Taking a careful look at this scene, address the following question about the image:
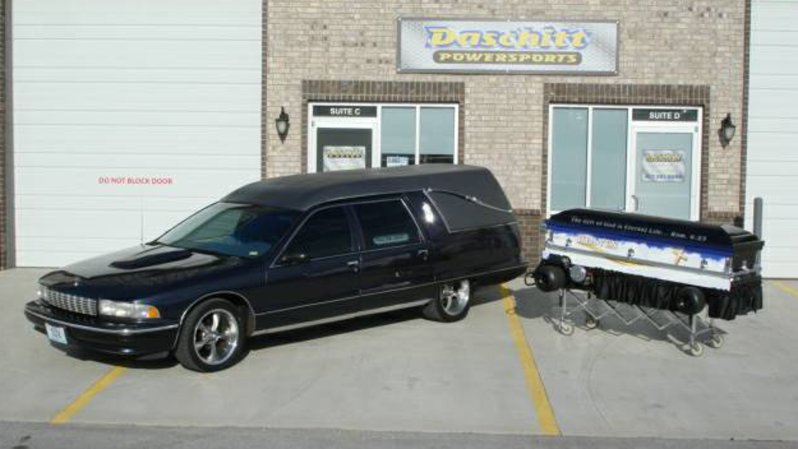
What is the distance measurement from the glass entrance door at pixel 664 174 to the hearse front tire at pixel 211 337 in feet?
25.6

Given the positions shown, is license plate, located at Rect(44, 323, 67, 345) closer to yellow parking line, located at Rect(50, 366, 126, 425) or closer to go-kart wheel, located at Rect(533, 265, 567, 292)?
yellow parking line, located at Rect(50, 366, 126, 425)

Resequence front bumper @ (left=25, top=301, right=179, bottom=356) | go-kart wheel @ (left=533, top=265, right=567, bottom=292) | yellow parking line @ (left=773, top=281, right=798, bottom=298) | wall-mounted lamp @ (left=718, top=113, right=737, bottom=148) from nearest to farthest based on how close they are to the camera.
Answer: front bumper @ (left=25, top=301, right=179, bottom=356) → go-kart wheel @ (left=533, top=265, right=567, bottom=292) → yellow parking line @ (left=773, top=281, right=798, bottom=298) → wall-mounted lamp @ (left=718, top=113, right=737, bottom=148)

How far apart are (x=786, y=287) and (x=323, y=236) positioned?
25.2 ft

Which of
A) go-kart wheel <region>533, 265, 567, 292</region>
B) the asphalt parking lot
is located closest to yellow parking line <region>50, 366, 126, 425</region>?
the asphalt parking lot

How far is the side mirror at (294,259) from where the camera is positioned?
8141mm

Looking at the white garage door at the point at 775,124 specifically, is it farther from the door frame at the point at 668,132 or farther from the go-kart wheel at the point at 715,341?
the go-kart wheel at the point at 715,341

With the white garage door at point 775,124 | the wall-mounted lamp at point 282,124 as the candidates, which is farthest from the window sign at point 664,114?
the wall-mounted lamp at point 282,124

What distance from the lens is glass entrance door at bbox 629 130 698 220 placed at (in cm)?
1366

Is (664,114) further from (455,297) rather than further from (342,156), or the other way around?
(455,297)

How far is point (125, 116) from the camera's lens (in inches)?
542

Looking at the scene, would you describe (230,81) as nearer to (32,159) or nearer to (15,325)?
(32,159)

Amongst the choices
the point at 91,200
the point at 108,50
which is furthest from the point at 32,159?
A: the point at 108,50

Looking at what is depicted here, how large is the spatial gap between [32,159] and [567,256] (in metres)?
8.91

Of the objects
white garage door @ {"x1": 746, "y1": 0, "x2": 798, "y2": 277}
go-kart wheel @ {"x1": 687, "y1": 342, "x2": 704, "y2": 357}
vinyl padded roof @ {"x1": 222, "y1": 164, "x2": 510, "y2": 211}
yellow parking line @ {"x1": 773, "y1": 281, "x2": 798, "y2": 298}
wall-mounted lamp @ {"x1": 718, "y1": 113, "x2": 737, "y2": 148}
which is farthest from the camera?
white garage door @ {"x1": 746, "y1": 0, "x2": 798, "y2": 277}
